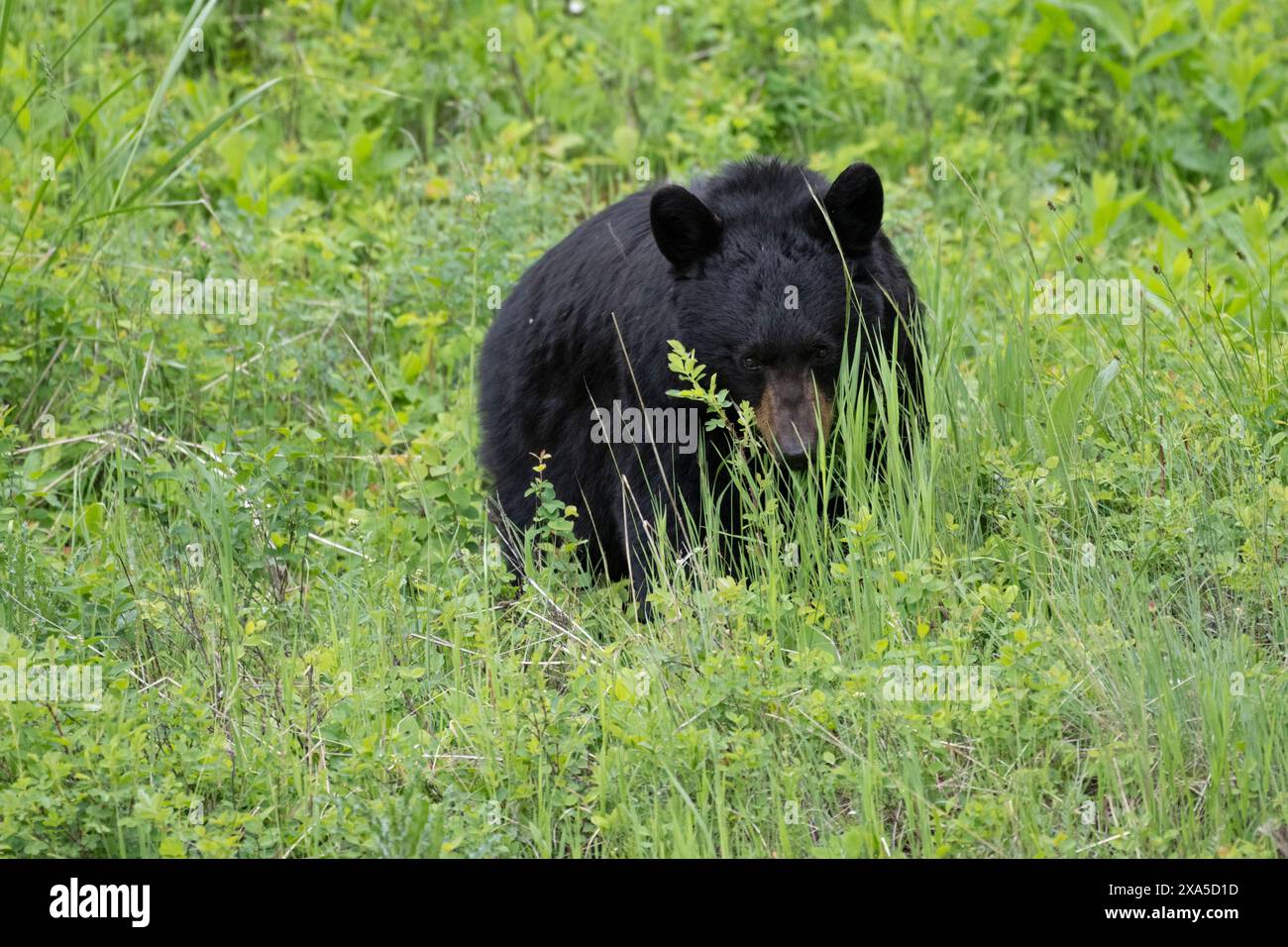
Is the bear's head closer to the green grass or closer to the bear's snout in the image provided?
the bear's snout

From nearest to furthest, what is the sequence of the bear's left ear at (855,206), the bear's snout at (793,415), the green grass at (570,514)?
the green grass at (570,514) → the bear's snout at (793,415) → the bear's left ear at (855,206)

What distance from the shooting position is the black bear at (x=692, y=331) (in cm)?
486

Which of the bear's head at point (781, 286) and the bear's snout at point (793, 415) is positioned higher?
the bear's head at point (781, 286)

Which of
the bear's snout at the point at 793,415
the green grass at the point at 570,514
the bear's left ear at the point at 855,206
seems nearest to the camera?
the green grass at the point at 570,514

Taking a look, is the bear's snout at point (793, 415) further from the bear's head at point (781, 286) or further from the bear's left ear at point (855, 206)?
the bear's left ear at point (855, 206)

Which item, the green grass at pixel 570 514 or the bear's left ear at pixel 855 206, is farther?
the bear's left ear at pixel 855 206

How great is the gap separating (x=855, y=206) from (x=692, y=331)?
0.64 metres

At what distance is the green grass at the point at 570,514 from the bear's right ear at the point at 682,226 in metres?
0.72

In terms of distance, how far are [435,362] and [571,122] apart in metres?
2.43

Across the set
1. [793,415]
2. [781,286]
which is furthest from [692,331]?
[793,415]

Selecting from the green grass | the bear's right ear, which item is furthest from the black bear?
the green grass

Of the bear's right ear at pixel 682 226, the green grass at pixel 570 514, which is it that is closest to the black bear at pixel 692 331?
the bear's right ear at pixel 682 226

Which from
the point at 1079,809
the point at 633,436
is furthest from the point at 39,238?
the point at 1079,809
